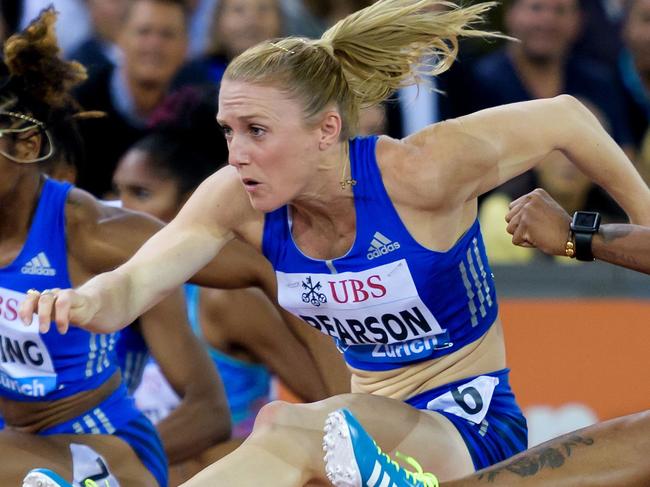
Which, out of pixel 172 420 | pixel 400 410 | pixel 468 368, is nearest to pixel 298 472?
pixel 400 410

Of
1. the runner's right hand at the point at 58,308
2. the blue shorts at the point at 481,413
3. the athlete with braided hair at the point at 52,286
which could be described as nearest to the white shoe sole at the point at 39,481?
the runner's right hand at the point at 58,308

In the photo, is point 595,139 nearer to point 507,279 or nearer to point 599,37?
point 507,279

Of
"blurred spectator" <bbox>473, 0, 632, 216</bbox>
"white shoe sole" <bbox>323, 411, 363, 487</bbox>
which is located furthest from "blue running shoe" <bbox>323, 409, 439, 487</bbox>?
"blurred spectator" <bbox>473, 0, 632, 216</bbox>

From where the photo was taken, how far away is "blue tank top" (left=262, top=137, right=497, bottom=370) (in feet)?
→ 11.4

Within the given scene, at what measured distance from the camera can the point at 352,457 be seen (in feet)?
10.1

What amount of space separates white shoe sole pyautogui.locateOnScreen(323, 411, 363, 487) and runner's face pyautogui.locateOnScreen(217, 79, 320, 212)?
0.64 m

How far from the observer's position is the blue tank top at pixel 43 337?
153 inches

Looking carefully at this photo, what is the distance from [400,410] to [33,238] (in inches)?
48.7

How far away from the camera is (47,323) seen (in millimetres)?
3062

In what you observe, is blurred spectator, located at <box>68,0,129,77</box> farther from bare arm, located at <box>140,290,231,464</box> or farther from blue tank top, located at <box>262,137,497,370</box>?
blue tank top, located at <box>262,137,497,370</box>

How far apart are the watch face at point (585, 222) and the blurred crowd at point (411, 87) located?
9.29ft

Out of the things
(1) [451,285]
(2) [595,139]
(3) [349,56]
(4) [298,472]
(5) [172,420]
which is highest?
(3) [349,56]

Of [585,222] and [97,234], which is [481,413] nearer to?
[585,222]

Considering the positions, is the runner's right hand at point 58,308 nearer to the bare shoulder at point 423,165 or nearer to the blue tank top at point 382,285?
the blue tank top at point 382,285
